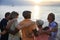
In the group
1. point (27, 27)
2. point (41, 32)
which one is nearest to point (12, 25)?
point (27, 27)

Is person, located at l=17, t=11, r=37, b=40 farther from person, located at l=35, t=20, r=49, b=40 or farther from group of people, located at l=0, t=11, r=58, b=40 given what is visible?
person, located at l=35, t=20, r=49, b=40

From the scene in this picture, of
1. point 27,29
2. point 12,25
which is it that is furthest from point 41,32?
point 12,25

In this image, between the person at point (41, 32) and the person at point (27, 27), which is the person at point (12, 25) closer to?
the person at point (27, 27)

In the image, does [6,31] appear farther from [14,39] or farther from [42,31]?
[42,31]

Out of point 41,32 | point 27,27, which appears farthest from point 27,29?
point 41,32

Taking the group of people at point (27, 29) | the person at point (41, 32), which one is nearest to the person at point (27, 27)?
the group of people at point (27, 29)

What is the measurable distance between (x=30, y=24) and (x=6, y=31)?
71cm

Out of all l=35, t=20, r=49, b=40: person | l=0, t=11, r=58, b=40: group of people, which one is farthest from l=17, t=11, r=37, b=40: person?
Result: l=35, t=20, r=49, b=40: person

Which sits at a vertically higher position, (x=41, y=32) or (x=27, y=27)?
(x=27, y=27)

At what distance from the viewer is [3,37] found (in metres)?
7.06

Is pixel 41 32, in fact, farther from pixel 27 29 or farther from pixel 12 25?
pixel 12 25

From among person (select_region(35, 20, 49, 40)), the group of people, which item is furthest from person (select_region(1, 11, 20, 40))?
person (select_region(35, 20, 49, 40))

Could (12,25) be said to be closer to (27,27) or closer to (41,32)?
(27,27)

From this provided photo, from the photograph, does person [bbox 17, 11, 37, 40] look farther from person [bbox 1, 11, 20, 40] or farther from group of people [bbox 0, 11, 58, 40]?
person [bbox 1, 11, 20, 40]
